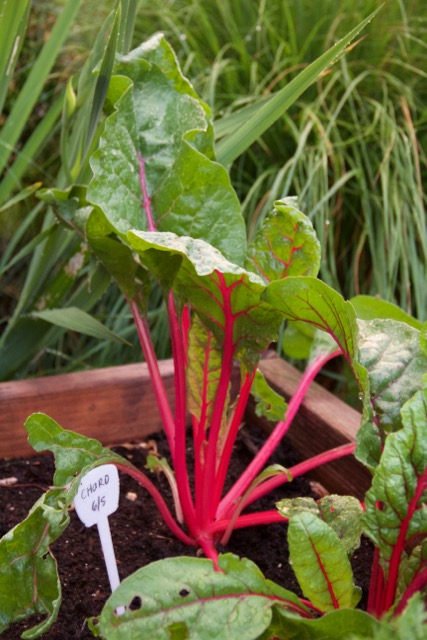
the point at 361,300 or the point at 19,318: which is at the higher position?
the point at 361,300

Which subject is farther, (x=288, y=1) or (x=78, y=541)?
(x=288, y=1)

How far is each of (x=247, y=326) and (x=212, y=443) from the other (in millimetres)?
168

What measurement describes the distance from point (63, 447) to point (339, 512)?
0.96 ft

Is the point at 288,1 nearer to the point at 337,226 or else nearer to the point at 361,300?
the point at 337,226

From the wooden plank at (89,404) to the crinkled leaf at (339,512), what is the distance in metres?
0.46

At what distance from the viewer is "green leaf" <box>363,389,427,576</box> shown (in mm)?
603

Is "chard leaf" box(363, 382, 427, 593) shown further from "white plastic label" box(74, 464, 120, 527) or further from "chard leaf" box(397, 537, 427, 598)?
"white plastic label" box(74, 464, 120, 527)

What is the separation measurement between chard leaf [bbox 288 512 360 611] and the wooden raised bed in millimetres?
350

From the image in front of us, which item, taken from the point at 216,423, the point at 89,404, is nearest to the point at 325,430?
the point at 216,423

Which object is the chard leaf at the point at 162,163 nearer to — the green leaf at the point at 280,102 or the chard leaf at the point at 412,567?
the green leaf at the point at 280,102

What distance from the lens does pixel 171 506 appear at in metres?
1.02

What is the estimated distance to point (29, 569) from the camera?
691 millimetres

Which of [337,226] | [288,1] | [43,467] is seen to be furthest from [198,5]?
[43,467]

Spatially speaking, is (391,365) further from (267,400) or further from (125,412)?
A: (125,412)
